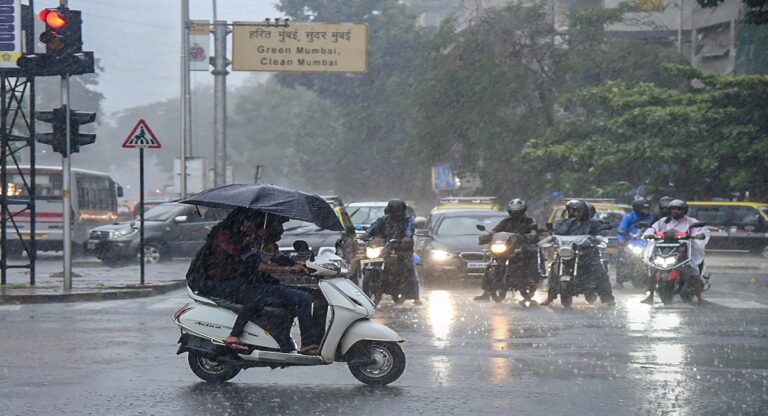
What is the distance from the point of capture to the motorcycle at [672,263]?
17763 mm

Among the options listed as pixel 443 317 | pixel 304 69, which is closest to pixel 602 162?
pixel 304 69

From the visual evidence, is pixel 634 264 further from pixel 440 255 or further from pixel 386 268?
pixel 386 268

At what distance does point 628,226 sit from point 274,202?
1335cm

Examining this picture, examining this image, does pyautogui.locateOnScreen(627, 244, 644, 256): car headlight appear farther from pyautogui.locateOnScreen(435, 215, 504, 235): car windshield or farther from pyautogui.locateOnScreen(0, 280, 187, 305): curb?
pyautogui.locateOnScreen(0, 280, 187, 305): curb

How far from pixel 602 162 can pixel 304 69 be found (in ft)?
39.5

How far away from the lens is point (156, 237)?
30.6 m

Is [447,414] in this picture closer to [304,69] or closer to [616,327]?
[616,327]

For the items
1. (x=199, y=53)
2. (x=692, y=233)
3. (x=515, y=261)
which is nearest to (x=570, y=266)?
(x=515, y=261)

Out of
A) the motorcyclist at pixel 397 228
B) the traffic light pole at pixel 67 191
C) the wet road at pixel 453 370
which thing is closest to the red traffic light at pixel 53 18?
the traffic light pole at pixel 67 191

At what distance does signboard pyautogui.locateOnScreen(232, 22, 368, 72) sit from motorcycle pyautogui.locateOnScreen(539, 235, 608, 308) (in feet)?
55.7

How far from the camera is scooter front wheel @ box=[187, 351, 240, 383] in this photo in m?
9.72

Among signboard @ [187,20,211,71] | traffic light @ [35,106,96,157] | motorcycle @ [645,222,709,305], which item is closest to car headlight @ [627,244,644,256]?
motorcycle @ [645,222,709,305]

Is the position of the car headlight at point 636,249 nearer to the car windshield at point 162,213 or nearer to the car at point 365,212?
the car at point 365,212

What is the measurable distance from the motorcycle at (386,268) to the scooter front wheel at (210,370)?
24.7 ft
